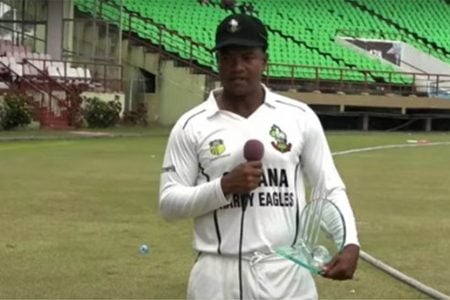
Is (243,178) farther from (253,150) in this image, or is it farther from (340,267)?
(340,267)

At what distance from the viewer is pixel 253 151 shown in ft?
12.0

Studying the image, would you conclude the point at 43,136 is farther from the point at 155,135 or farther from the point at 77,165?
the point at 77,165

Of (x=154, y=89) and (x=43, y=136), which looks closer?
(x=43, y=136)

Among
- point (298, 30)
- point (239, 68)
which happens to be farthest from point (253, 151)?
point (298, 30)

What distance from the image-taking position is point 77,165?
67.9 ft

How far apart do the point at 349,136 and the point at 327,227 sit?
101ft

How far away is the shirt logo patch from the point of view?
153 inches

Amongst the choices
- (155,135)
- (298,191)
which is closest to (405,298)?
(298,191)

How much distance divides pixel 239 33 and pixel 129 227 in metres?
8.62

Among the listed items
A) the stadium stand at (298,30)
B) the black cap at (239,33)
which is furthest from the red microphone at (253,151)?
the stadium stand at (298,30)

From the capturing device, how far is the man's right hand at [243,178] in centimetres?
365

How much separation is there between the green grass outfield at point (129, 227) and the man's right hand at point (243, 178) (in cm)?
505

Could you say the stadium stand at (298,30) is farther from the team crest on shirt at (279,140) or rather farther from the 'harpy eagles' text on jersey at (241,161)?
the team crest on shirt at (279,140)

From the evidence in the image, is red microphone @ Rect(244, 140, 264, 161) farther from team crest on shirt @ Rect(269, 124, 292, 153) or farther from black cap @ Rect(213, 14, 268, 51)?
black cap @ Rect(213, 14, 268, 51)
